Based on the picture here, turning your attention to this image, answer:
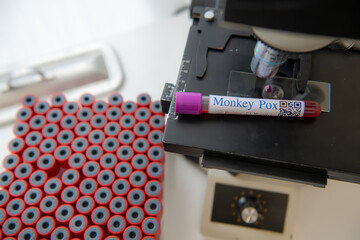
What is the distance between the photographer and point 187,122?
0.51 meters

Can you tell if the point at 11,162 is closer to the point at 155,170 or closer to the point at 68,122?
the point at 68,122

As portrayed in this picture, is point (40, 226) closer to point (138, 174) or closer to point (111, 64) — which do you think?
point (138, 174)

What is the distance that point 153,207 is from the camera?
1.97 ft

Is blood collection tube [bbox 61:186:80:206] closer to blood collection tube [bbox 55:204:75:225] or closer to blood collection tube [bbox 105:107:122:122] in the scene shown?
blood collection tube [bbox 55:204:75:225]

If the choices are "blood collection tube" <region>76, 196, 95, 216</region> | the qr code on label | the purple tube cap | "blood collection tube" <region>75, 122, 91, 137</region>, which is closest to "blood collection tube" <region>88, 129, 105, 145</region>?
"blood collection tube" <region>75, 122, 91, 137</region>

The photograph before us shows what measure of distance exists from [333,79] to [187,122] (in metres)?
0.26

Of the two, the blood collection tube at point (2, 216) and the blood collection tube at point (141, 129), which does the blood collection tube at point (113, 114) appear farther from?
the blood collection tube at point (2, 216)

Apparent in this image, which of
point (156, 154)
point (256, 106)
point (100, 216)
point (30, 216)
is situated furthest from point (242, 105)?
point (30, 216)

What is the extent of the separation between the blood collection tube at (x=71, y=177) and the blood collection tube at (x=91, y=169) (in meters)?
0.02

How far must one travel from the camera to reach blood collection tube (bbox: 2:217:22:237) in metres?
0.58

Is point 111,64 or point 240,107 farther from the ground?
point 111,64

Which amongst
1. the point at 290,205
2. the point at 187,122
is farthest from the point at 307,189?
the point at 187,122

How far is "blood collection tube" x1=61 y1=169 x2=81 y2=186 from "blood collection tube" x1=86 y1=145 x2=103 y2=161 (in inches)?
1.5

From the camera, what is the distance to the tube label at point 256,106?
50 centimetres
